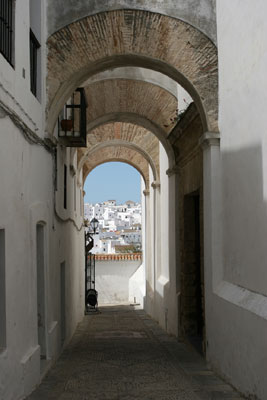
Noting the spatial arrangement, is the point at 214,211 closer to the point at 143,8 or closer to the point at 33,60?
the point at 143,8

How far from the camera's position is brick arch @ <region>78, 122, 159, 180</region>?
17.7m

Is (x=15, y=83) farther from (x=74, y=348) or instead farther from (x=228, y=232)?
(x=74, y=348)

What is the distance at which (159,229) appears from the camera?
17.1 m

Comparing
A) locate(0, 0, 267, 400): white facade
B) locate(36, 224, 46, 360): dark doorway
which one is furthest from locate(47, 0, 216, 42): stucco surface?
locate(36, 224, 46, 360): dark doorway

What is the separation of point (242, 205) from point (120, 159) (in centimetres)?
1458

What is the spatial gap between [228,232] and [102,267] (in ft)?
69.1

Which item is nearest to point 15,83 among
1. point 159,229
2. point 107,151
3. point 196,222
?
point 196,222

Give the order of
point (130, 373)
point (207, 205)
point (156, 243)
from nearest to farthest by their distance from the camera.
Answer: point (130, 373) → point (207, 205) → point (156, 243)

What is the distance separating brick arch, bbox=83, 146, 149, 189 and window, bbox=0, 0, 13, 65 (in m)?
13.7

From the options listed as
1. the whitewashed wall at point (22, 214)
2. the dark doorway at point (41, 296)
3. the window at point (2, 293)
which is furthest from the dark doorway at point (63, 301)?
the window at point (2, 293)

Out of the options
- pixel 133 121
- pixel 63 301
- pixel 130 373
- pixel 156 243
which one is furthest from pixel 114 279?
pixel 130 373

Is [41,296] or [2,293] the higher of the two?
[2,293]

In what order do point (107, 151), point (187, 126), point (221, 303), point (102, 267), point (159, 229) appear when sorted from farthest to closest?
1. point (102, 267)
2. point (107, 151)
3. point (159, 229)
4. point (187, 126)
5. point (221, 303)

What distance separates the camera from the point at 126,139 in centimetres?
1858
